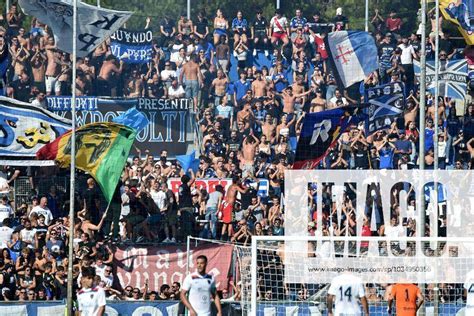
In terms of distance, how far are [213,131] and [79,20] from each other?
444 cm

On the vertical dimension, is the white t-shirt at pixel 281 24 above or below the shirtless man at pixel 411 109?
above

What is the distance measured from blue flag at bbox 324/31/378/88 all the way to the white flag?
6.41 metres

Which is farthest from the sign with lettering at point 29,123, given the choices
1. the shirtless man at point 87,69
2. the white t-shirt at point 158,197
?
the shirtless man at point 87,69

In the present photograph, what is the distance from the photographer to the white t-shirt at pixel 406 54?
3062cm

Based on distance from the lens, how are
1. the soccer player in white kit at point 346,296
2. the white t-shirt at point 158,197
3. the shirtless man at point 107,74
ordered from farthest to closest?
the shirtless man at point 107,74 < the white t-shirt at point 158,197 < the soccer player in white kit at point 346,296

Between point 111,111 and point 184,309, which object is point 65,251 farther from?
point 111,111

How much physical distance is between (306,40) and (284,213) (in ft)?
22.0

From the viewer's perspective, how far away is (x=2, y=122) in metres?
25.8

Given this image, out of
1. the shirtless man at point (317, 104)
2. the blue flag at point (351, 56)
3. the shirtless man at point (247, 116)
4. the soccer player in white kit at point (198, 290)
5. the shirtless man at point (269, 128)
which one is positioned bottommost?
the soccer player in white kit at point (198, 290)

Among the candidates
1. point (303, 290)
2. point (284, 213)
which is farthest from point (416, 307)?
point (284, 213)

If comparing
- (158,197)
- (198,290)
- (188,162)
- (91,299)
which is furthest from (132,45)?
(198,290)

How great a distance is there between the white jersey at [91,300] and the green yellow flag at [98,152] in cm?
467

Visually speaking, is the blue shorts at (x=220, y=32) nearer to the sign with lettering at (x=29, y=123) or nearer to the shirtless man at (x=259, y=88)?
the shirtless man at (x=259, y=88)

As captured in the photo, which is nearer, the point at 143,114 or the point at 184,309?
the point at 184,309
